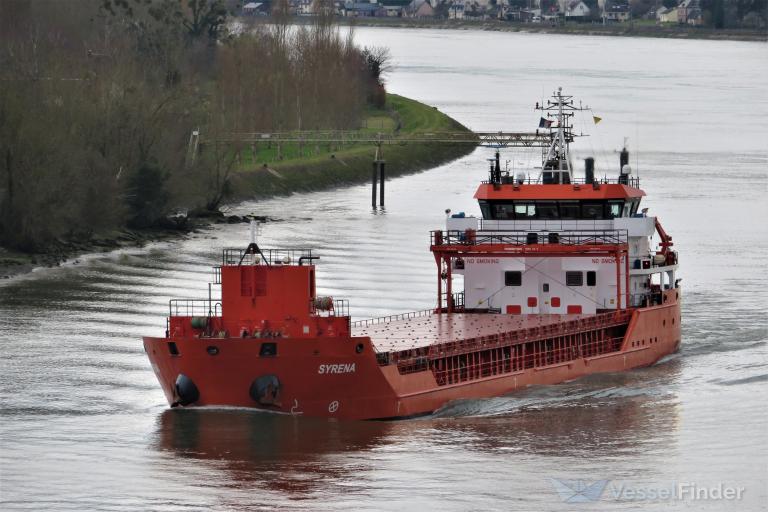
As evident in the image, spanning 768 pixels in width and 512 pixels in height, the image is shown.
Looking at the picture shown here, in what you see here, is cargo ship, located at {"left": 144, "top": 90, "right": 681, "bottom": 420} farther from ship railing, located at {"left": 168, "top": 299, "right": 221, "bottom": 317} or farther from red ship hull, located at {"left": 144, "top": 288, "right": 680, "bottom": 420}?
ship railing, located at {"left": 168, "top": 299, "right": 221, "bottom": 317}

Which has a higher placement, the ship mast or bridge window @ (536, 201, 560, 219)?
the ship mast

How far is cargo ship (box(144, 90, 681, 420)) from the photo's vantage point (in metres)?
38.7

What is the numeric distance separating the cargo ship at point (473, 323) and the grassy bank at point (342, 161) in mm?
46834

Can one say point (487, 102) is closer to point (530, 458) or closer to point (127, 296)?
point (127, 296)

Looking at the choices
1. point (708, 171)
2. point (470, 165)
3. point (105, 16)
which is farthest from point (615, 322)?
point (105, 16)

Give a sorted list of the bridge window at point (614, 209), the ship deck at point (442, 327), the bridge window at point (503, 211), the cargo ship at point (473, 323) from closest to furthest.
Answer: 1. the cargo ship at point (473, 323)
2. the ship deck at point (442, 327)
3. the bridge window at point (503, 211)
4. the bridge window at point (614, 209)

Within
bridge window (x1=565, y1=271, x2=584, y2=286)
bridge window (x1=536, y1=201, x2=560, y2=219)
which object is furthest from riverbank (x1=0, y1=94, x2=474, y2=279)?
bridge window (x1=565, y1=271, x2=584, y2=286)

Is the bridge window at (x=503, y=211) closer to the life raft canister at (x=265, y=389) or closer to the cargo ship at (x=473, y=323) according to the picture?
the cargo ship at (x=473, y=323)

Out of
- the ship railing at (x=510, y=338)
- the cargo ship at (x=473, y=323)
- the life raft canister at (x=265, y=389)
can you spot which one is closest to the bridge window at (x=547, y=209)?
the cargo ship at (x=473, y=323)

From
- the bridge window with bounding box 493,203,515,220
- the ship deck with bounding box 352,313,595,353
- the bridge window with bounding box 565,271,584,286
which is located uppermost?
the bridge window with bounding box 493,203,515,220

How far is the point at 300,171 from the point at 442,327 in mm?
58984

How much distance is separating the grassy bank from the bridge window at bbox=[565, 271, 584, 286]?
47.8 meters

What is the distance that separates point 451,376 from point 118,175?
135 feet

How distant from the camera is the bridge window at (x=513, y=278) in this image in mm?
48188
